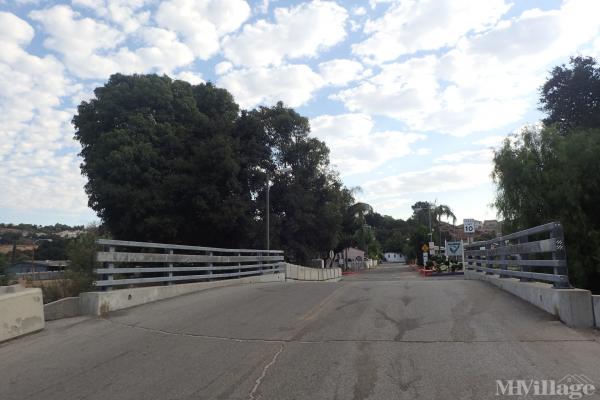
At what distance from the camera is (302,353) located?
7219mm

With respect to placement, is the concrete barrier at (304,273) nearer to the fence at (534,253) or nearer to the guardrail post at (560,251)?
the fence at (534,253)

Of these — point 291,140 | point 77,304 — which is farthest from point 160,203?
point 77,304

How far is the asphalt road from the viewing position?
5871 mm

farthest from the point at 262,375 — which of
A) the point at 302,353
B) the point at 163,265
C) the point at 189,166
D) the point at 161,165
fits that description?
the point at 161,165

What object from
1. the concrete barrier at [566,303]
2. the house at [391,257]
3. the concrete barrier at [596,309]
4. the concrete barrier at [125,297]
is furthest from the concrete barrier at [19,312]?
the house at [391,257]

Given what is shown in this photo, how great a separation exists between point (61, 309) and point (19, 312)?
159 centimetres

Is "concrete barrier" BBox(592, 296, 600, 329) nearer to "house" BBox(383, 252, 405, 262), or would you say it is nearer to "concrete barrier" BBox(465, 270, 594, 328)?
"concrete barrier" BBox(465, 270, 594, 328)

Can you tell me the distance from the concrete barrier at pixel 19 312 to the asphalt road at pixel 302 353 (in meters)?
0.19

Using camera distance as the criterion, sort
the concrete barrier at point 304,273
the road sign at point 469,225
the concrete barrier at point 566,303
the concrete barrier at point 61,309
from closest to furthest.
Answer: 1. the concrete barrier at point 566,303
2. the concrete barrier at point 61,309
3. the concrete barrier at point 304,273
4. the road sign at point 469,225

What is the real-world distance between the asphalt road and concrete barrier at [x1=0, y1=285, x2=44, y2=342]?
0.63ft

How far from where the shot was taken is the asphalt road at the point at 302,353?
19.3 ft

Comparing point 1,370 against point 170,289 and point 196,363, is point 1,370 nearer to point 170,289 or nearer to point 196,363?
point 196,363

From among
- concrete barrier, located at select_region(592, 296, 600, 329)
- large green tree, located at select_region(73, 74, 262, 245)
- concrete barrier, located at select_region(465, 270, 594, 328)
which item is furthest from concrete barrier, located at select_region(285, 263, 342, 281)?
concrete barrier, located at select_region(592, 296, 600, 329)

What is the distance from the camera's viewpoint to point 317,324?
30.2ft
